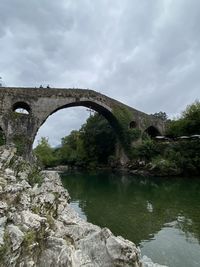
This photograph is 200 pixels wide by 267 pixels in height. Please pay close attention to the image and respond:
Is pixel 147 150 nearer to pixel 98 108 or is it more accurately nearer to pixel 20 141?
pixel 98 108

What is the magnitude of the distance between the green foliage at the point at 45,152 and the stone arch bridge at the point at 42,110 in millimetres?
16839

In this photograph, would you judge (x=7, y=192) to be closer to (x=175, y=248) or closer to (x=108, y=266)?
(x=108, y=266)

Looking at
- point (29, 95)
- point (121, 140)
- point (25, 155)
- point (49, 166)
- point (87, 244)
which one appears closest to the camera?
point (87, 244)

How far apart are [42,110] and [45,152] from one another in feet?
80.7

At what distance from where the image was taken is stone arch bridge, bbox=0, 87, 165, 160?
2062cm

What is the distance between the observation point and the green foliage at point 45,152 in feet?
146

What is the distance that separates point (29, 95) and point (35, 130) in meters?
2.94

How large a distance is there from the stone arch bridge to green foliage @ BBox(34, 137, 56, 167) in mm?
16839

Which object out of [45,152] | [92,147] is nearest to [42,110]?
[92,147]

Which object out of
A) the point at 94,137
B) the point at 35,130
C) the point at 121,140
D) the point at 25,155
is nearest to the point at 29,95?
the point at 35,130

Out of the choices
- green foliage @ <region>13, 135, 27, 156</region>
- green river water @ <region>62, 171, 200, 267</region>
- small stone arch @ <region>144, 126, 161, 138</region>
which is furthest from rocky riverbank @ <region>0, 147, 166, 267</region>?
small stone arch @ <region>144, 126, 161, 138</region>

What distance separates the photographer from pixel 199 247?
20.6 feet

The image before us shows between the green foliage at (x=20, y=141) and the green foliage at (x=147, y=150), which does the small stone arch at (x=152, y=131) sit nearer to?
the green foliage at (x=147, y=150)

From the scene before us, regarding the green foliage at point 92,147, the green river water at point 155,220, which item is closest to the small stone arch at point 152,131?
the green foliage at point 92,147
